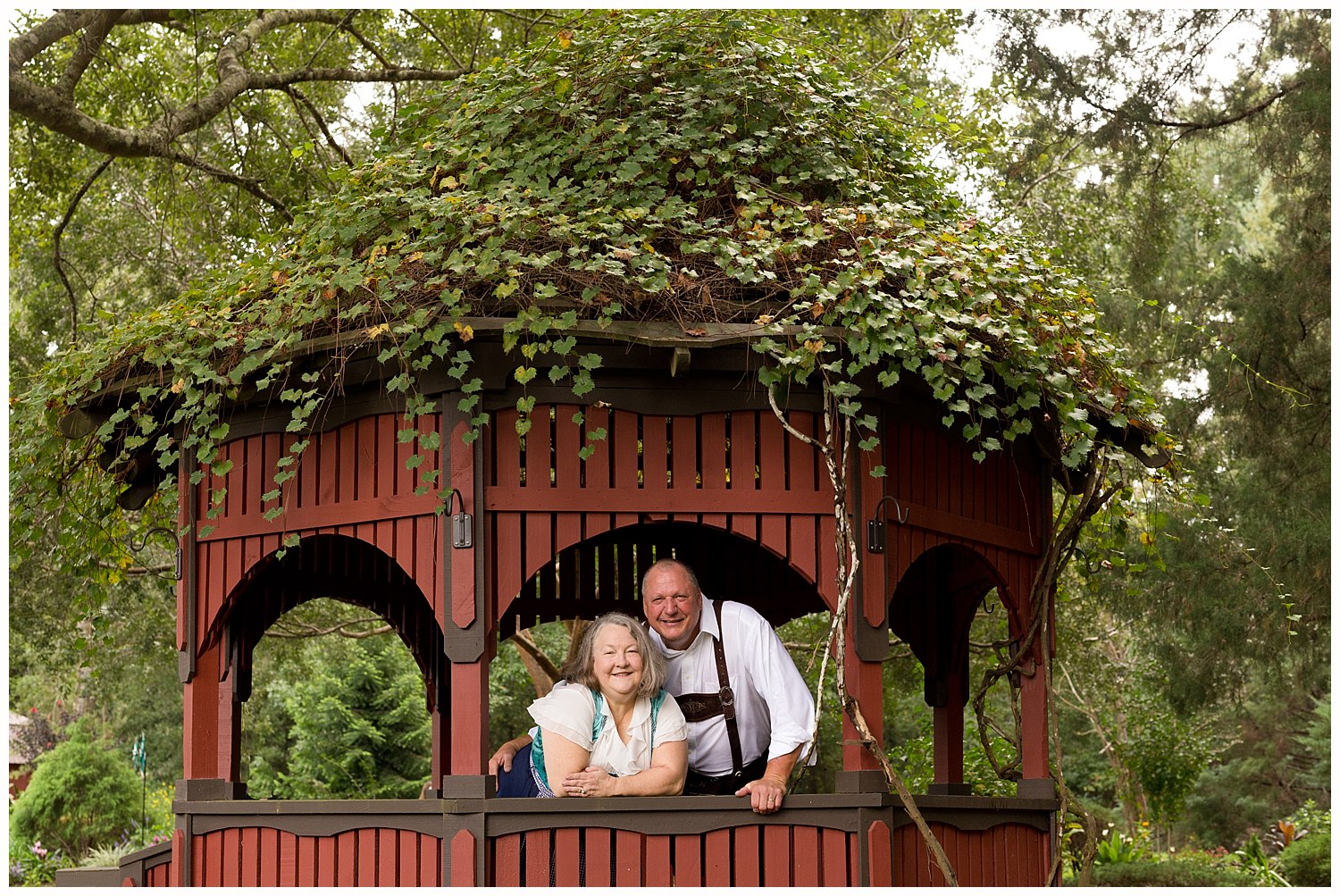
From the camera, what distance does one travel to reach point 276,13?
542 inches

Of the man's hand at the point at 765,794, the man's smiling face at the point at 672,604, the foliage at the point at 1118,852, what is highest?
the man's smiling face at the point at 672,604

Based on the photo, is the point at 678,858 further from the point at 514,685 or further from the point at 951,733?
the point at 514,685

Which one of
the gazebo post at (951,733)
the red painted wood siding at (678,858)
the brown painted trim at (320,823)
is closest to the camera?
the red painted wood siding at (678,858)

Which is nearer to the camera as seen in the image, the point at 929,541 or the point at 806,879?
the point at 806,879

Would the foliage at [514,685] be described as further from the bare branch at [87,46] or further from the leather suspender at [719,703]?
the leather suspender at [719,703]

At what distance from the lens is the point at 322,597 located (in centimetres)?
1058

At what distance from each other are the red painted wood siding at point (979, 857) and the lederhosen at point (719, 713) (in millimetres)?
968

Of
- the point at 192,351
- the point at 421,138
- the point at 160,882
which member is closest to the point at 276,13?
the point at 421,138

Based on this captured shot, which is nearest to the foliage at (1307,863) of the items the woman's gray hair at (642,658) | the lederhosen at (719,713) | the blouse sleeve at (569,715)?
the lederhosen at (719,713)

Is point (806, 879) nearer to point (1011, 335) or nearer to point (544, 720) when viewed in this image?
point (544, 720)

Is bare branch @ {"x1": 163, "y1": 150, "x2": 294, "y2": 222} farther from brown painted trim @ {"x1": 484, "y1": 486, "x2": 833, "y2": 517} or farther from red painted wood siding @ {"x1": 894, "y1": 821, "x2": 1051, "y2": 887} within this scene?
red painted wood siding @ {"x1": 894, "y1": 821, "x2": 1051, "y2": 887}

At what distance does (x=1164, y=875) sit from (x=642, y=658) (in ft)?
43.6

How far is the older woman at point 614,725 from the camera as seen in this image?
6297 mm

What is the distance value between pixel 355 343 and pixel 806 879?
314 cm
